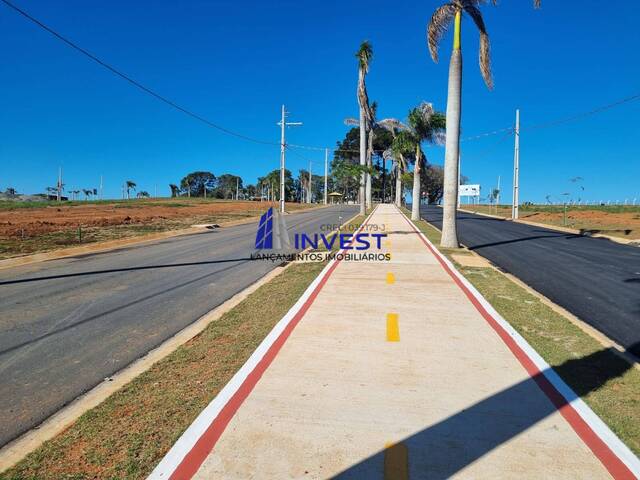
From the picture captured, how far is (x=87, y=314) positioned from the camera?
722 cm

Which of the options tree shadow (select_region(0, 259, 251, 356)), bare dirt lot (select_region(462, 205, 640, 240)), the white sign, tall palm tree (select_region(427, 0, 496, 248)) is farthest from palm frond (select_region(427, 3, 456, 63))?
the white sign

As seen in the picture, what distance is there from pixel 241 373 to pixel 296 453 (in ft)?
4.98

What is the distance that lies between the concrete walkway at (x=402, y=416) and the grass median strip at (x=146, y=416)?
264 millimetres

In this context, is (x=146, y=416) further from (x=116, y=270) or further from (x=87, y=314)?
(x=116, y=270)

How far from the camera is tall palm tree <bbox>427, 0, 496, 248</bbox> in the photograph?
1476cm

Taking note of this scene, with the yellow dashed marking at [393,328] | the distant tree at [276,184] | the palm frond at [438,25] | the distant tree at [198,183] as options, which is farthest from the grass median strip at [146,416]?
the distant tree at [198,183]

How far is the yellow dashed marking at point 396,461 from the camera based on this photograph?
2848mm

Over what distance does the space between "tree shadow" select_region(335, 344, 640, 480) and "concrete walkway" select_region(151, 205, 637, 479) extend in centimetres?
1

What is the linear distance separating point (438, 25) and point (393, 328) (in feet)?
44.7

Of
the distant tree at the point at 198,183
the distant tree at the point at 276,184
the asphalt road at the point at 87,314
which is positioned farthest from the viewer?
the distant tree at the point at 198,183

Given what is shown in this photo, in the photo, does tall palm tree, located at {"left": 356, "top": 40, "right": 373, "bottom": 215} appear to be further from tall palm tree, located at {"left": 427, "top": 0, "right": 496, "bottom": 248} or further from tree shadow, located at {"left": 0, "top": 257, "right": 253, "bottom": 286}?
tree shadow, located at {"left": 0, "top": 257, "right": 253, "bottom": 286}

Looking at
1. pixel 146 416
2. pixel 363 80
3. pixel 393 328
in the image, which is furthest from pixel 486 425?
pixel 363 80

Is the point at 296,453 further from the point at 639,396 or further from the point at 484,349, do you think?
the point at 639,396

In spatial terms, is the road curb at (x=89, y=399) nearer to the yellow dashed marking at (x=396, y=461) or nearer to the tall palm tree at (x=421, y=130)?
the yellow dashed marking at (x=396, y=461)
